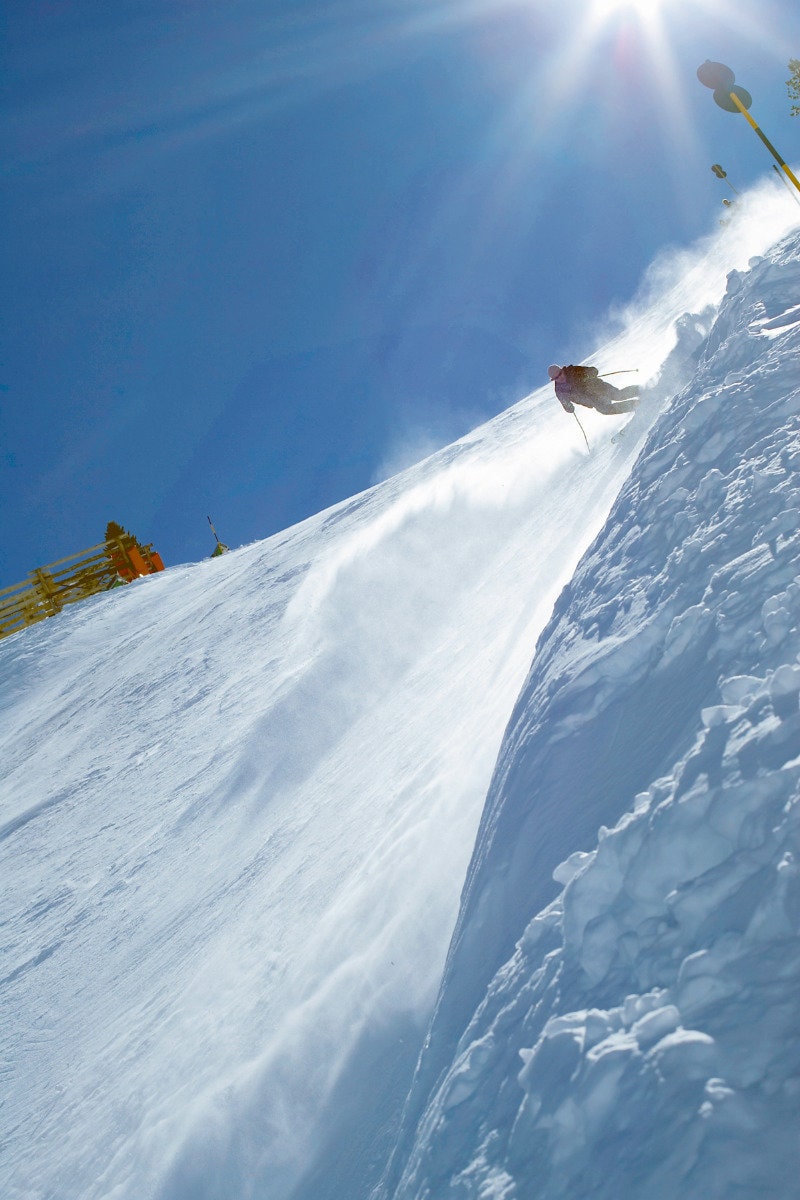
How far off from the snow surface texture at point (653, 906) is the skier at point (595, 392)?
7.94 meters

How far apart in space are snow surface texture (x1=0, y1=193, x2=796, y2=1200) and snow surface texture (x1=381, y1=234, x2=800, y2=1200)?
0.14 m

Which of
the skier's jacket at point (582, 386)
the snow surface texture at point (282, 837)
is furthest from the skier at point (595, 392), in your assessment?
the snow surface texture at point (282, 837)

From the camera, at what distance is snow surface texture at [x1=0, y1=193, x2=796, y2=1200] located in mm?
4617

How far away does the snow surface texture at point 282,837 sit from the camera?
4617mm

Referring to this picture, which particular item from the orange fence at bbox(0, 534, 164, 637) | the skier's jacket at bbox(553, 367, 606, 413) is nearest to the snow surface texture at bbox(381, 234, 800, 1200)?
the skier's jacket at bbox(553, 367, 606, 413)

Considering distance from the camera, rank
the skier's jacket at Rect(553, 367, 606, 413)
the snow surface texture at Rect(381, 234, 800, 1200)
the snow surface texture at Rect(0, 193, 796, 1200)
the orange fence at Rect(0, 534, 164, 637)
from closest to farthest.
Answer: the snow surface texture at Rect(381, 234, 800, 1200) → the snow surface texture at Rect(0, 193, 796, 1200) → the skier's jacket at Rect(553, 367, 606, 413) → the orange fence at Rect(0, 534, 164, 637)

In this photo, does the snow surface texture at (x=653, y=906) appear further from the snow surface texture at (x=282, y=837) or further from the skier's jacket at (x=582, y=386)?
the skier's jacket at (x=582, y=386)


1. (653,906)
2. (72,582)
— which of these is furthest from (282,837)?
(72,582)

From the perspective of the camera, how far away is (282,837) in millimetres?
7453

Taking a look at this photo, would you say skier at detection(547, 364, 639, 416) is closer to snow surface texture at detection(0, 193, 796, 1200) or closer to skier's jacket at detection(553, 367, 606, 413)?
skier's jacket at detection(553, 367, 606, 413)

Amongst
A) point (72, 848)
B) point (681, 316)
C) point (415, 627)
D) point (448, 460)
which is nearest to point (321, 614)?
point (415, 627)

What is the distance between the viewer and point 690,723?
3338 mm

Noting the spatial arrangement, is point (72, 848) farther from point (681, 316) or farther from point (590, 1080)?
point (681, 316)

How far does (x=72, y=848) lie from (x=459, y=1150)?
7.95m
